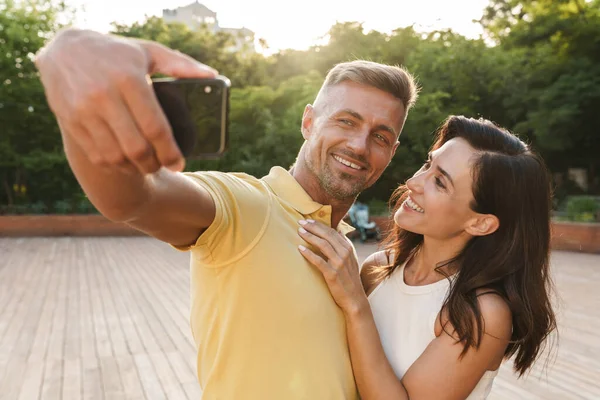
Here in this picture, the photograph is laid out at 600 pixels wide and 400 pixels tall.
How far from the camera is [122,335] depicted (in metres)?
5.32

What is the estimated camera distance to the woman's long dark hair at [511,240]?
1729mm

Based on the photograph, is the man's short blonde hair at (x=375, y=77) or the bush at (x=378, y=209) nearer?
the man's short blonde hair at (x=375, y=77)

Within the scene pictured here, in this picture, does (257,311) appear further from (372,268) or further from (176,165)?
(372,268)

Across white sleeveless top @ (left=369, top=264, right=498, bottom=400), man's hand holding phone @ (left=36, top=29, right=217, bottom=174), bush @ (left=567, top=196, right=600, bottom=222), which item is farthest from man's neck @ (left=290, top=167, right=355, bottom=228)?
bush @ (left=567, top=196, right=600, bottom=222)

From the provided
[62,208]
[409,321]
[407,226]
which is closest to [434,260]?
[407,226]

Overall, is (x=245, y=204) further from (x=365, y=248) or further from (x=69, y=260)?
(x=365, y=248)

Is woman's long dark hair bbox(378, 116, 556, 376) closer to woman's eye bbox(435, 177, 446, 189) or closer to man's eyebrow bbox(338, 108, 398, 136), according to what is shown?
woman's eye bbox(435, 177, 446, 189)

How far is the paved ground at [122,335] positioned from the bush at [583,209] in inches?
103

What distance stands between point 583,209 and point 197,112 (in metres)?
13.5

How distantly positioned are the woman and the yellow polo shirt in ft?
0.47

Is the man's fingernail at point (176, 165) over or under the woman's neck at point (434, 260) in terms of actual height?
over

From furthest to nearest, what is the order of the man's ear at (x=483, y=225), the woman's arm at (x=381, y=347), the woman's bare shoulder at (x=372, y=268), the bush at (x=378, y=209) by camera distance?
the bush at (x=378, y=209) → the woman's bare shoulder at (x=372, y=268) → the man's ear at (x=483, y=225) → the woman's arm at (x=381, y=347)

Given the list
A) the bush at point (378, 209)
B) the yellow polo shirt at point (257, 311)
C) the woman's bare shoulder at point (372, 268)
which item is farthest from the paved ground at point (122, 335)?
the bush at point (378, 209)

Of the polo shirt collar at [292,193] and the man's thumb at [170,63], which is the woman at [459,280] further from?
the man's thumb at [170,63]
